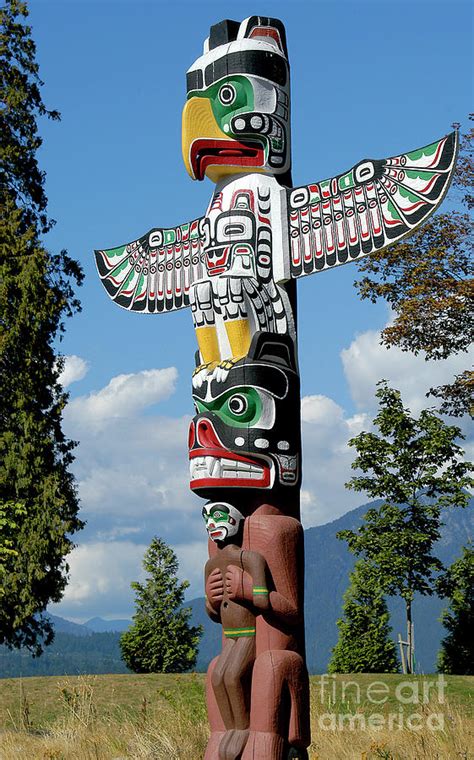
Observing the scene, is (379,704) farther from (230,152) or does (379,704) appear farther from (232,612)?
(230,152)

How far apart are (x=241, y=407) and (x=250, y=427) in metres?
0.19

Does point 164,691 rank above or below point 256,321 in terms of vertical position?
below

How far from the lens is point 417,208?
29.0 feet

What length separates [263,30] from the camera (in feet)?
33.0

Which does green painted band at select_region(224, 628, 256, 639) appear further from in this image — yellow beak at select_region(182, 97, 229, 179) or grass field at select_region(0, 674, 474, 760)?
yellow beak at select_region(182, 97, 229, 179)

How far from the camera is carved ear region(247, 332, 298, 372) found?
29.2 feet

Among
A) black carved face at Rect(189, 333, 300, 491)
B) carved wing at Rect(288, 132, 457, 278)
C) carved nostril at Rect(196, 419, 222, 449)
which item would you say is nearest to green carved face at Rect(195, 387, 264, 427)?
black carved face at Rect(189, 333, 300, 491)

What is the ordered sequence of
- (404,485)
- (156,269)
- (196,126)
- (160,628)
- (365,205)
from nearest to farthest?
(365,205)
(196,126)
(156,269)
(404,485)
(160,628)

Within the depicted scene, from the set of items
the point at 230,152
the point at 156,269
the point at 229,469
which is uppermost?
the point at 230,152

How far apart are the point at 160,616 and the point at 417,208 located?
77.7 ft

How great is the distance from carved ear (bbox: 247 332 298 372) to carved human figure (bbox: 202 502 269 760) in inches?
54.0

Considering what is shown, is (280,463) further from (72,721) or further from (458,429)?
(458,429)

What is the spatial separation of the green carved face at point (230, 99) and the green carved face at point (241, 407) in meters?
2.79

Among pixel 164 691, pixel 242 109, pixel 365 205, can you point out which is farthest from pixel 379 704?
pixel 242 109
